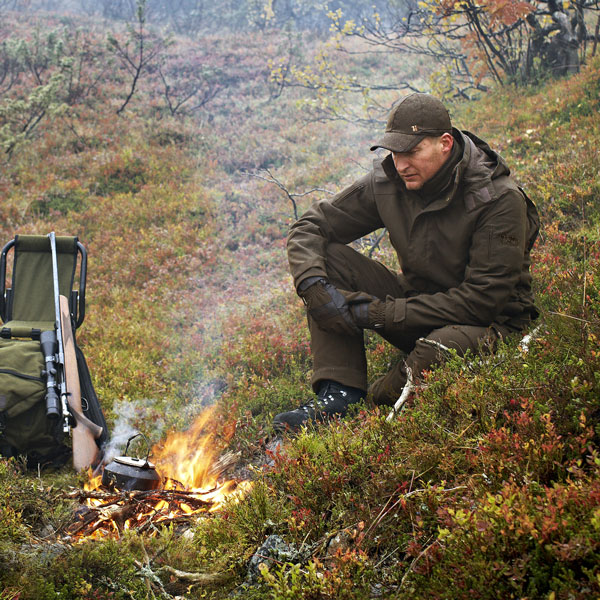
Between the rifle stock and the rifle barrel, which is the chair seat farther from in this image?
the rifle stock

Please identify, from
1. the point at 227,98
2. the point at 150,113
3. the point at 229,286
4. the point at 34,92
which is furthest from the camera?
the point at 227,98

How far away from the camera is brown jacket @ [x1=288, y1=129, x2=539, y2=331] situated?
389 cm

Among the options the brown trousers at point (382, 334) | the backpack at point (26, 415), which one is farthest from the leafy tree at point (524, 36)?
the backpack at point (26, 415)

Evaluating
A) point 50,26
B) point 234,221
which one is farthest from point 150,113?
point 50,26

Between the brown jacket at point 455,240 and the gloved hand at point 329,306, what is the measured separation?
0.10 metres

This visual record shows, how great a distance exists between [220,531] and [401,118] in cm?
291

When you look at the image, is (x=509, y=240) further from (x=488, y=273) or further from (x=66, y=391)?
(x=66, y=391)

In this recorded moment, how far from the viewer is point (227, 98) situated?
1666cm

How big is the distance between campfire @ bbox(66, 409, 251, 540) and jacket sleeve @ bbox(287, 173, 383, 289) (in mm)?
1649

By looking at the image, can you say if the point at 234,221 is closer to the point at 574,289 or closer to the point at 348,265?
the point at 348,265

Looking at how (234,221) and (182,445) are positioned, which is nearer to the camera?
(182,445)

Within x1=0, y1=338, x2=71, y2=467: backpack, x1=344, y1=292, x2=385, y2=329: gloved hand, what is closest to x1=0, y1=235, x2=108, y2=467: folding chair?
x1=0, y1=338, x2=71, y2=467: backpack

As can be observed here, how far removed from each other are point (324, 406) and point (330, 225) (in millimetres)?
1572

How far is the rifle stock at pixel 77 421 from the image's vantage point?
177 inches
